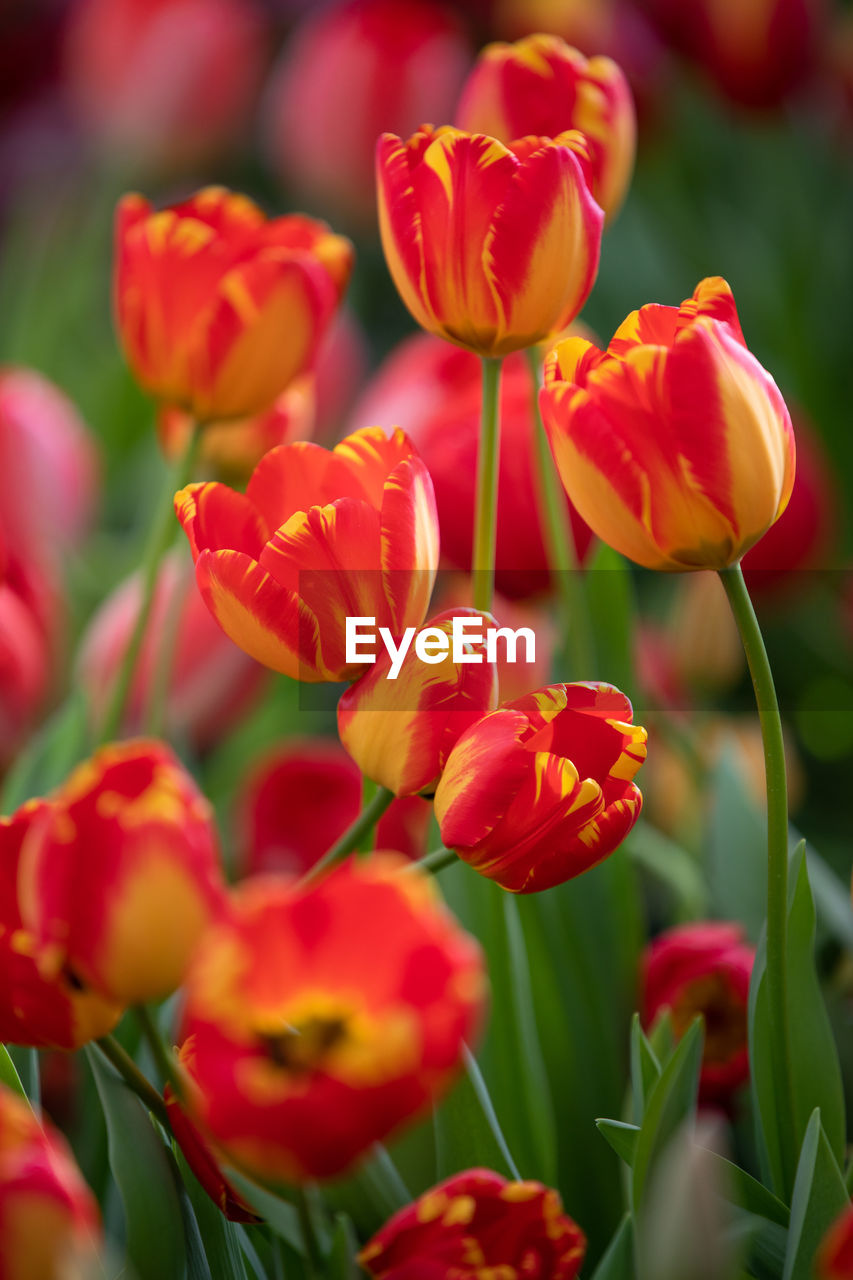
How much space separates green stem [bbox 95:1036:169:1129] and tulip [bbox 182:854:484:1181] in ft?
0.20

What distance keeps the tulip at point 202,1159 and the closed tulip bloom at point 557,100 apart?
0.18 m

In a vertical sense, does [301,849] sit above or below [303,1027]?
below

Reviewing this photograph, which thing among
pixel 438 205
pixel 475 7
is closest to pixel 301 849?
pixel 438 205

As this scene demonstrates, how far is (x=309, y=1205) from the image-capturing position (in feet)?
0.57

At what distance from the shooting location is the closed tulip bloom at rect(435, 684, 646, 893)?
18cm

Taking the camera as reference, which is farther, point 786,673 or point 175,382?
point 786,673

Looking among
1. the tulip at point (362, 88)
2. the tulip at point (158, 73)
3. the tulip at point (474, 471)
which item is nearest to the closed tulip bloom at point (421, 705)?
the tulip at point (474, 471)

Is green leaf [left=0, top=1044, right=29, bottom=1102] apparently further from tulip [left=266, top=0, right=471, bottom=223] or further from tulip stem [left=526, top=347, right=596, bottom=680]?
tulip [left=266, top=0, right=471, bottom=223]

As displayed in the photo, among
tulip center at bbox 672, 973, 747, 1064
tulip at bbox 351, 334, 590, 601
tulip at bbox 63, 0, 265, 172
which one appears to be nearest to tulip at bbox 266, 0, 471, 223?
tulip at bbox 63, 0, 265, 172

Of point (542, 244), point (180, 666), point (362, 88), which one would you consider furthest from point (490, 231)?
point (362, 88)

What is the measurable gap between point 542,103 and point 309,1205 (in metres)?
0.21

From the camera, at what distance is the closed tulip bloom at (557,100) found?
0.26 m

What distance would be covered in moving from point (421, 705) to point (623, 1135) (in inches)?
3.5

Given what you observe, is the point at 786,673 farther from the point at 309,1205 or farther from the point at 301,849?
the point at 309,1205
